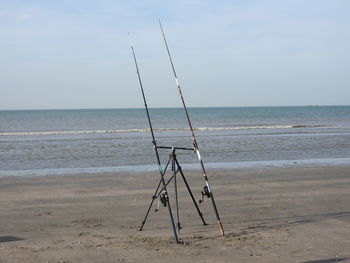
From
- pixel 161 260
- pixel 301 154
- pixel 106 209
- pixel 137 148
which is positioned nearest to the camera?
pixel 161 260

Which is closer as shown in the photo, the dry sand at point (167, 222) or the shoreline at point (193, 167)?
the dry sand at point (167, 222)

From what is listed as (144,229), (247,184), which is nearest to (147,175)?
(247,184)

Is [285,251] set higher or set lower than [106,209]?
lower

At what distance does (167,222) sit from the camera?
8.59 metres

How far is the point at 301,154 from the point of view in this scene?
22203 mm

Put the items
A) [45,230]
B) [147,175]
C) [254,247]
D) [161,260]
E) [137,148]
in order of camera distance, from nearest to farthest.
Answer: [161,260] → [254,247] → [45,230] → [147,175] → [137,148]

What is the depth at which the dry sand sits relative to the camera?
668 centimetres

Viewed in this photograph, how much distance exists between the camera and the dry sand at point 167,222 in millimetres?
6684

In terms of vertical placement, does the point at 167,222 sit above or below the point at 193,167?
below

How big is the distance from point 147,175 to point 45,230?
714 cm

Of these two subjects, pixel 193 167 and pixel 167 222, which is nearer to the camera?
pixel 167 222

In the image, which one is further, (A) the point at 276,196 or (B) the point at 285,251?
(A) the point at 276,196

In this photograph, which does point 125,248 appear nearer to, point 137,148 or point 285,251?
point 285,251

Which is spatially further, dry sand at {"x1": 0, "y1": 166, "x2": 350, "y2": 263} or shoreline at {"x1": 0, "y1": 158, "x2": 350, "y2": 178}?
shoreline at {"x1": 0, "y1": 158, "x2": 350, "y2": 178}
